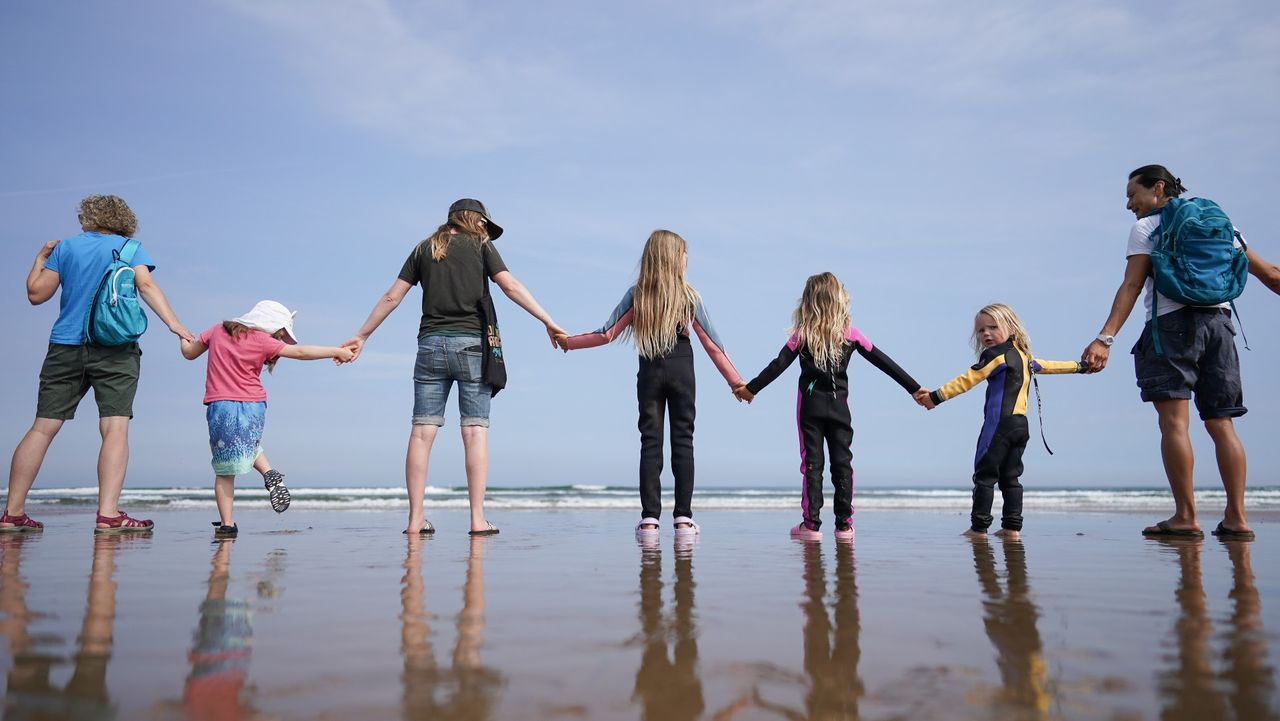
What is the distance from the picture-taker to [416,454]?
632 cm

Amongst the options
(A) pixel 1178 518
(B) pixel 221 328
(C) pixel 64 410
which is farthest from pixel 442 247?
(A) pixel 1178 518

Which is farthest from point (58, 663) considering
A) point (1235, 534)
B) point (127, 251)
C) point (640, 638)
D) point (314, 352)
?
point (1235, 534)

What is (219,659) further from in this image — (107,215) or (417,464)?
(107,215)

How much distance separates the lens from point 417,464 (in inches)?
249

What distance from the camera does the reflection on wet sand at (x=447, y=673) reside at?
1564 mm

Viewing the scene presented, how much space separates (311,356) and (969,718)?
5952 mm

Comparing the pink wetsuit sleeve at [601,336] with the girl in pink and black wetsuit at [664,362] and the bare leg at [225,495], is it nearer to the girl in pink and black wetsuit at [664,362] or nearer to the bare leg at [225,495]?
the girl in pink and black wetsuit at [664,362]

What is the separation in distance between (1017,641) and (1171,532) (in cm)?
475

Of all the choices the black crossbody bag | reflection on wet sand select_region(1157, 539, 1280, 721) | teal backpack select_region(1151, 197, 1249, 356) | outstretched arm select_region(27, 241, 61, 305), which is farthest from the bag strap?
teal backpack select_region(1151, 197, 1249, 356)

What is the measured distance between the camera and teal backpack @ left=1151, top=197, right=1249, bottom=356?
593 cm

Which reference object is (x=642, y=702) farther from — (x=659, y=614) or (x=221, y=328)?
(x=221, y=328)

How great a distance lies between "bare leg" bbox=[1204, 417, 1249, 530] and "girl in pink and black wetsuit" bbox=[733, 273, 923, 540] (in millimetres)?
2067

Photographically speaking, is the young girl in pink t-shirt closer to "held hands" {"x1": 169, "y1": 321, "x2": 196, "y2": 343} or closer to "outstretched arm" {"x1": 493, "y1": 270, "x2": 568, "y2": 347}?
"held hands" {"x1": 169, "y1": 321, "x2": 196, "y2": 343}

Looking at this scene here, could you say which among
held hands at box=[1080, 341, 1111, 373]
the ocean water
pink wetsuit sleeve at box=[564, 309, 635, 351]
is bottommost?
the ocean water
